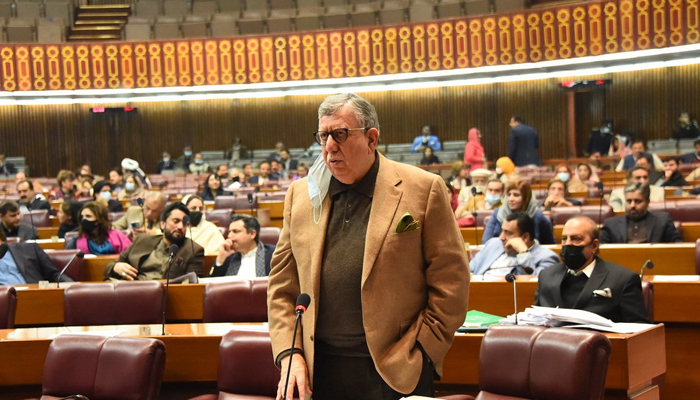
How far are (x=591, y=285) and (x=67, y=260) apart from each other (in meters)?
3.74

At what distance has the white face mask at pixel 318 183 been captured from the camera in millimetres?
2383

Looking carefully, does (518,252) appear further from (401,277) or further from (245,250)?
(401,277)

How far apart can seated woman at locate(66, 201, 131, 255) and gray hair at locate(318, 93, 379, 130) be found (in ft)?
16.1

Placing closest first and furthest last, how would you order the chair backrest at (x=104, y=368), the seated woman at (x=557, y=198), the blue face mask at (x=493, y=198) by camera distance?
the chair backrest at (x=104, y=368) → the seated woman at (x=557, y=198) → the blue face mask at (x=493, y=198)

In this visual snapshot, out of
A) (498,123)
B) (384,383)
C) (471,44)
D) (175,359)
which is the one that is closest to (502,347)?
(384,383)

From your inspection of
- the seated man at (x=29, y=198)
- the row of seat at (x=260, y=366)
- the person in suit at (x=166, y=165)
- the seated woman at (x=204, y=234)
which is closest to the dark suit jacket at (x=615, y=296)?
the row of seat at (x=260, y=366)

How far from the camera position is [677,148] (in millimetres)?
14047

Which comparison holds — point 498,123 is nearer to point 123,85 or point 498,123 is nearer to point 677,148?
point 677,148

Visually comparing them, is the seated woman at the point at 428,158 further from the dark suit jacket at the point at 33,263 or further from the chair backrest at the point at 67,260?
the dark suit jacket at the point at 33,263

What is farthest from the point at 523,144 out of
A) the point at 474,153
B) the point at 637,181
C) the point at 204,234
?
the point at 204,234

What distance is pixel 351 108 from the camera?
2.30m

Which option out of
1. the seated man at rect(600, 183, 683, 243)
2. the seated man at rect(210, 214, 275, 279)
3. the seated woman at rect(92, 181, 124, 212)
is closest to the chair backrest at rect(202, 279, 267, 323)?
the seated man at rect(210, 214, 275, 279)

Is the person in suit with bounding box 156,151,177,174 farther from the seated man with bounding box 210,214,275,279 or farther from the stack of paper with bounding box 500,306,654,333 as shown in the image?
the stack of paper with bounding box 500,306,654,333

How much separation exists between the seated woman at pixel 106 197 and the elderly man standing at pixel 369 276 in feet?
27.1
